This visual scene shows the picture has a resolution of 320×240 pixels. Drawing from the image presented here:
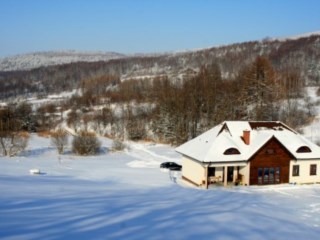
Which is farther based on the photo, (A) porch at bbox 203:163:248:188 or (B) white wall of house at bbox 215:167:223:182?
(B) white wall of house at bbox 215:167:223:182

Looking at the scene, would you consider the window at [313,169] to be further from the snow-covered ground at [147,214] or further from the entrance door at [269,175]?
the snow-covered ground at [147,214]

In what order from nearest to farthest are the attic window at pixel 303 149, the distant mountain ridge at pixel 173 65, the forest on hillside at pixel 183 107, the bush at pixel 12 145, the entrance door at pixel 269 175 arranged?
1. the entrance door at pixel 269 175
2. the attic window at pixel 303 149
3. the bush at pixel 12 145
4. the forest on hillside at pixel 183 107
5. the distant mountain ridge at pixel 173 65

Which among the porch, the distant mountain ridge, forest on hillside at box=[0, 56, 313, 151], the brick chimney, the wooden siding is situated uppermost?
the distant mountain ridge

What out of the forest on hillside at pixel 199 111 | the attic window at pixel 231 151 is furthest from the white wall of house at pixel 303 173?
the forest on hillside at pixel 199 111

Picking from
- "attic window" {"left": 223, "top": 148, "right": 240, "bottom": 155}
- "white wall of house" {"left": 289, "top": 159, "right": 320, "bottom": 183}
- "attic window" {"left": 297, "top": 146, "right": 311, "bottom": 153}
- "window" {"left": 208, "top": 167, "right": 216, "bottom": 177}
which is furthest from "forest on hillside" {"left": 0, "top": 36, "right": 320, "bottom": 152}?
"white wall of house" {"left": 289, "top": 159, "right": 320, "bottom": 183}

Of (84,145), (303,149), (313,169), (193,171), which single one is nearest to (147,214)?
(193,171)

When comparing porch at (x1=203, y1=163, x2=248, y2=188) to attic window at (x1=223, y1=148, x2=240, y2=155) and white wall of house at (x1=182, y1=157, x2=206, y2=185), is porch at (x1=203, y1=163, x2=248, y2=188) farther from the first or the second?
attic window at (x1=223, y1=148, x2=240, y2=155)

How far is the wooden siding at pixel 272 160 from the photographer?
26703 millimetres

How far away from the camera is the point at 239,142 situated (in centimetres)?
2748

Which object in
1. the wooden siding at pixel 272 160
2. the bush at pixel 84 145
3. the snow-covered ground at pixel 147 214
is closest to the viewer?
the snow-covered ground at pixel 147 214

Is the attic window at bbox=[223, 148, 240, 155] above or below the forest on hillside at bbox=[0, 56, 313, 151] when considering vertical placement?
below

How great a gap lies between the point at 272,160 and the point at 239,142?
8.19 feet

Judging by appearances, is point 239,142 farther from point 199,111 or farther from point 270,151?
point 199,111

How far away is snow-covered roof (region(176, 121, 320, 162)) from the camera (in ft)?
86.2
